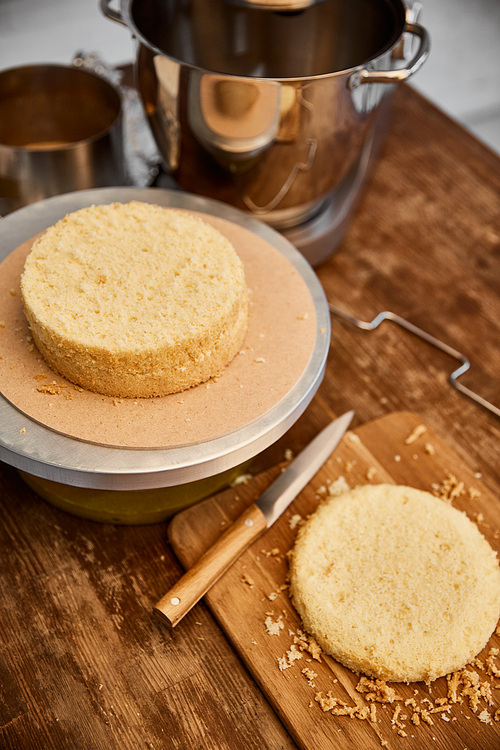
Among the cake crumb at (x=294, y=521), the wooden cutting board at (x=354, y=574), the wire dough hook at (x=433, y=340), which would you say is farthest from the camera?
the wire dough hook at (x=433, y=340)

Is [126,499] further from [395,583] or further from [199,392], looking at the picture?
[395,583]

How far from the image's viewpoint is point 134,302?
759mm

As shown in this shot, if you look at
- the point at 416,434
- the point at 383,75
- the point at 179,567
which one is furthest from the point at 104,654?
the point at 383,75

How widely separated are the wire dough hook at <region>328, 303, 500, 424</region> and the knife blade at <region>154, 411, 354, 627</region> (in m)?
0.22

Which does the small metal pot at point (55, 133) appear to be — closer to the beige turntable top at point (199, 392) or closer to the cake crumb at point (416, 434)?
the beige turntable top at point (199, 392)

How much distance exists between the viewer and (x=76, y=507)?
831mm

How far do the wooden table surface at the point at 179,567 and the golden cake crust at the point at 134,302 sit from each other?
8.5 inches

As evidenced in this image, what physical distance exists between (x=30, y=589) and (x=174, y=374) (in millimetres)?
303

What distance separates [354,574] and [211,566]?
16 cm

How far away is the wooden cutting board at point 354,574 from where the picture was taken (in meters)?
0.69

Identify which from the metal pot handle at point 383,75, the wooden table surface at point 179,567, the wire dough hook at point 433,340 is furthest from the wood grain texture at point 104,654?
the metal pot handle at point 383,75

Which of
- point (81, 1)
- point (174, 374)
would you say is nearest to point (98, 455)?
point (174, 374)

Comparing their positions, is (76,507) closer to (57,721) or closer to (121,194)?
(57,721)

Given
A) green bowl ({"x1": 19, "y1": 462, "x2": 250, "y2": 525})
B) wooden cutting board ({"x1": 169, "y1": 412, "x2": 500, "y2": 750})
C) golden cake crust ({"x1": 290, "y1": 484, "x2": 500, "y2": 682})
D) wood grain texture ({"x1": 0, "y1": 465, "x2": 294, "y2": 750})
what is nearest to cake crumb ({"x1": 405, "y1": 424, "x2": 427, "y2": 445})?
wooden cutting board ({"x1": 169, "y1": 412, "x2": 500, "y2": 750})
